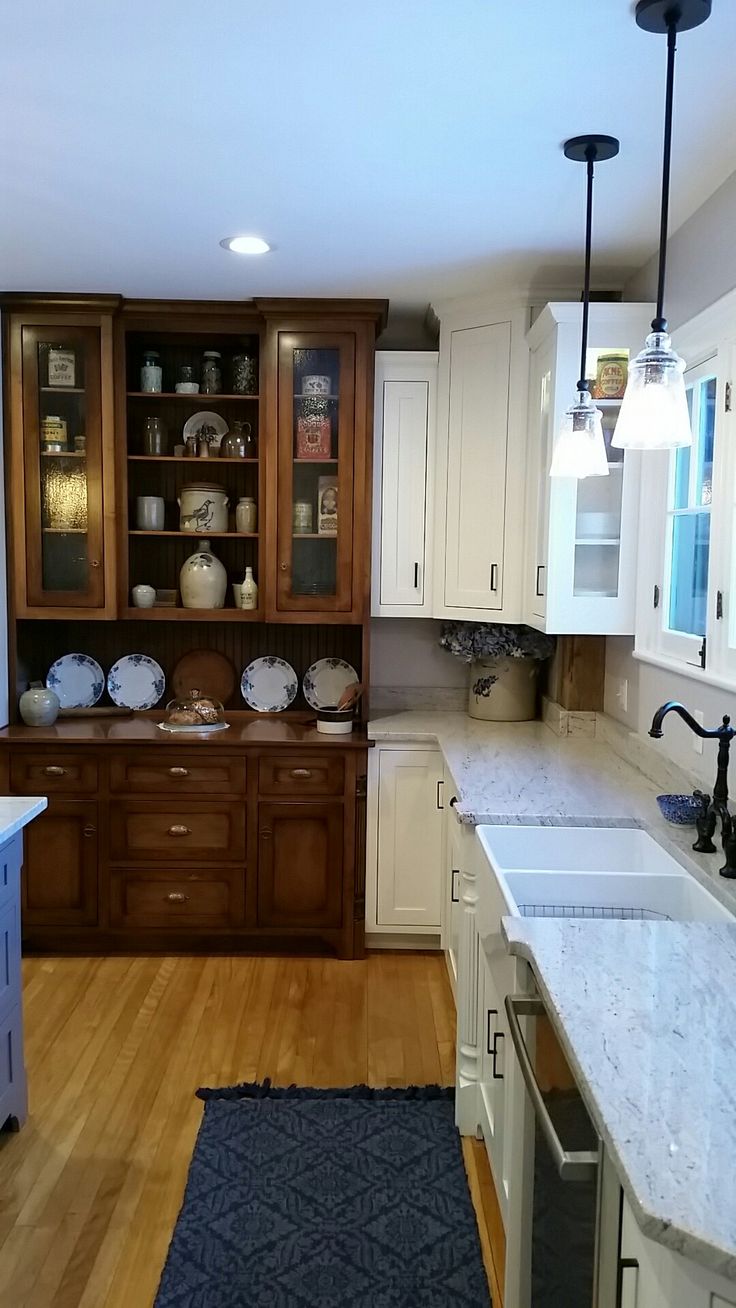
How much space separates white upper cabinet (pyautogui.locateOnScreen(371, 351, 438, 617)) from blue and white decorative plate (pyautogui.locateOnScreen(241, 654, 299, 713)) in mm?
562

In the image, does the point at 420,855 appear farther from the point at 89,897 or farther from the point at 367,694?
the point at 89,897

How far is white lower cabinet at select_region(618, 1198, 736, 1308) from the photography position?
0.93 m

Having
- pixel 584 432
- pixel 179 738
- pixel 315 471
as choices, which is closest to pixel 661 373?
pixel 584 432

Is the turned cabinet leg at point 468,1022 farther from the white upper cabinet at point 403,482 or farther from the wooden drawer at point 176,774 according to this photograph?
the white upper cabinet at point 403,482

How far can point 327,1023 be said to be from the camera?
3135mm

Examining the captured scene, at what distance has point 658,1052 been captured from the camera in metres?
1.27

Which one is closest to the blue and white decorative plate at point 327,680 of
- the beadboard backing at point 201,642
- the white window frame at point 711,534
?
the beadboard backing at point 201,642

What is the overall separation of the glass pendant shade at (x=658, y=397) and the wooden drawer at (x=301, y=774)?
2.17 metres

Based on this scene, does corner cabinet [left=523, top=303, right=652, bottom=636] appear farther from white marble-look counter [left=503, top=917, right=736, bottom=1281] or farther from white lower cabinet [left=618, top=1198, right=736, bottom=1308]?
white lower cabinet [left=618, top=1198, right=736, bottom=1308]

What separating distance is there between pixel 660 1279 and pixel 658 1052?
0.96ft

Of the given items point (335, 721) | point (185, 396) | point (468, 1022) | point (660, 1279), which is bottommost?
point (468, 1022)

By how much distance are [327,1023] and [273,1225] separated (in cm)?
95

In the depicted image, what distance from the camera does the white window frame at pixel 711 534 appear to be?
236 cm

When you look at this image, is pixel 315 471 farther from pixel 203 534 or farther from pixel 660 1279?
pixel 660 1279
